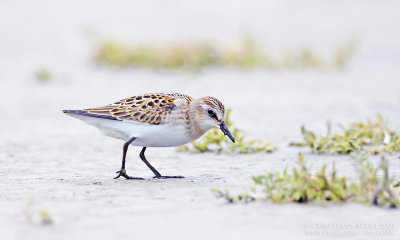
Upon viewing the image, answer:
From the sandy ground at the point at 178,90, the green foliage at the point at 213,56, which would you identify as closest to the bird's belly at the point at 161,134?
the sandy ground at the point at 178,90

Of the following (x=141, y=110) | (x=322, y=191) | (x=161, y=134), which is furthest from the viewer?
(x=141, y=110)

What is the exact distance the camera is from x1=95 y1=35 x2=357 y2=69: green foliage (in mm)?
14648

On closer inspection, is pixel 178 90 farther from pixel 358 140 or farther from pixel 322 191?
pixel 322 191

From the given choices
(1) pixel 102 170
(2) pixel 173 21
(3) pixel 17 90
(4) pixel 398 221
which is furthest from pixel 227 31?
(4) pixel 398 221

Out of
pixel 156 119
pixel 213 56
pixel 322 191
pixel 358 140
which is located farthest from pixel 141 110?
pixel 213 56

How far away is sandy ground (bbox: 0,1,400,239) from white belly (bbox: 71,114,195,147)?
0.41 metres

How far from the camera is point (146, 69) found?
14875mm

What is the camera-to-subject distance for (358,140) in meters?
8.78

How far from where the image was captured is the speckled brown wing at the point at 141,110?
7113 millimetres

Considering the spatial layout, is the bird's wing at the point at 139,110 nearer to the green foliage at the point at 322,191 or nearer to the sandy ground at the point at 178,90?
the sandy ground at the point at 178,90

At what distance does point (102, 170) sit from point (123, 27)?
34.2 feet

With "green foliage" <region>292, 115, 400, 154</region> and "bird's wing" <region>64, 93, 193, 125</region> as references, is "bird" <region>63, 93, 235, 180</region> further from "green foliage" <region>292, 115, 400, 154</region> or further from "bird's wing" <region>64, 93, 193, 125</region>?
"green foliage" <region>292, 115, 400, 154</region>

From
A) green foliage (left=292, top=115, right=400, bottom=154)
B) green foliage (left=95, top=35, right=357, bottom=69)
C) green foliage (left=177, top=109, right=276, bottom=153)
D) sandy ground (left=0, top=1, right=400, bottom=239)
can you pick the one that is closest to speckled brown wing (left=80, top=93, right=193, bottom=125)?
sandy ground (left=0, top=1, right=400, bottom=239)

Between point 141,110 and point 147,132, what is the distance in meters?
0.28
